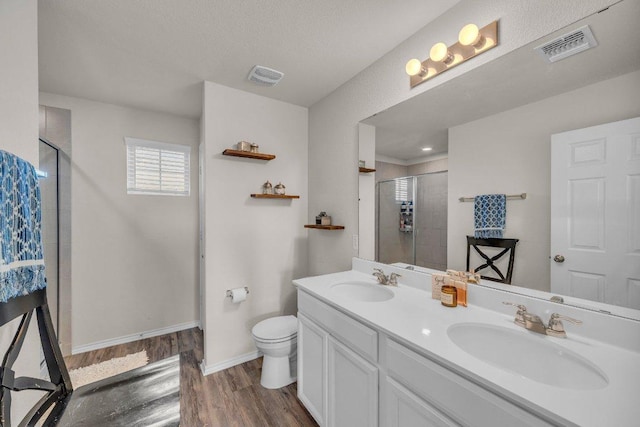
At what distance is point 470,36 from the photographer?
49.7 inches

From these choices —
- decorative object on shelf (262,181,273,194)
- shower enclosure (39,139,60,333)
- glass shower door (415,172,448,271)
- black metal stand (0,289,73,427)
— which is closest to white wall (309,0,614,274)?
decorative object on shelf (262,181,273,194)

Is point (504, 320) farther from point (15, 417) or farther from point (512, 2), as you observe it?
point (15, 417)

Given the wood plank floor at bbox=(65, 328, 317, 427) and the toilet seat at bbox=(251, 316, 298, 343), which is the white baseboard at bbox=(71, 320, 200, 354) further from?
the toilet seat at bbox=(251, 316, 298, 343)

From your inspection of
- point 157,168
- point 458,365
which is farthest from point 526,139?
point 157,168

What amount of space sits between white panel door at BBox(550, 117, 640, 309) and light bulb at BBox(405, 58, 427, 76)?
804 millimetres

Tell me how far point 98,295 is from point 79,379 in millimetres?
758

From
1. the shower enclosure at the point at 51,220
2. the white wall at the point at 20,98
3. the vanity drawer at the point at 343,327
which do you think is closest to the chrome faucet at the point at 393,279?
the vanity drawer at the point at 343,327

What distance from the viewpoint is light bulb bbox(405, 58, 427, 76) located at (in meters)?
1.53

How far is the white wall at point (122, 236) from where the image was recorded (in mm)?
2477

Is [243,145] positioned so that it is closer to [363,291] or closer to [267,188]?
[267,188]

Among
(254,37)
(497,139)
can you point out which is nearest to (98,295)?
(254,37)

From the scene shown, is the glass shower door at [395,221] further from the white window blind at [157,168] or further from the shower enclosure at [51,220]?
the shower enclosure at [51,220]

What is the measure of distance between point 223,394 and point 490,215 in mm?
2205

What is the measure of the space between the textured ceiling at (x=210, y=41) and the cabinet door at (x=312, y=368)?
6.15ft
